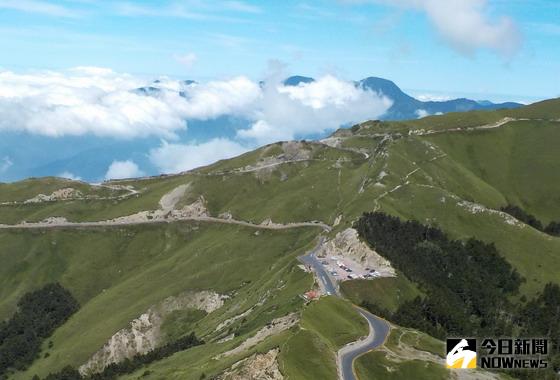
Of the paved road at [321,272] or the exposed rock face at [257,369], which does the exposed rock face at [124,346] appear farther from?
the exposed rock face at [257,369]

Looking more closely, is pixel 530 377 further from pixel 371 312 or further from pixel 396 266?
pixel 396 266

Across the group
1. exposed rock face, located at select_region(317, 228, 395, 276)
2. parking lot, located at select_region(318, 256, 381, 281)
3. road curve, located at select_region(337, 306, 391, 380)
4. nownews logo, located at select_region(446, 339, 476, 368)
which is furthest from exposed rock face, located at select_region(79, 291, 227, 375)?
nownews logo, located at select_region(446, 339, 476, 368)

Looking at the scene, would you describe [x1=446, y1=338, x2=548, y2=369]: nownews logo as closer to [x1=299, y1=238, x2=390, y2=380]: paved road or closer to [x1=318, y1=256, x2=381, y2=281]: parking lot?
[x1=299, y1=238, x2=390, y2=380]: paved road

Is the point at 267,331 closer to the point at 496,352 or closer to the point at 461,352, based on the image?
Result: the point at 461,352

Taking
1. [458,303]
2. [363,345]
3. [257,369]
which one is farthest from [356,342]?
[458,303]

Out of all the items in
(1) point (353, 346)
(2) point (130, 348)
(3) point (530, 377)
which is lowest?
(2) point (130, 348)

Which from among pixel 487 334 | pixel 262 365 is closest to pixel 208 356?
pixel 262 365
